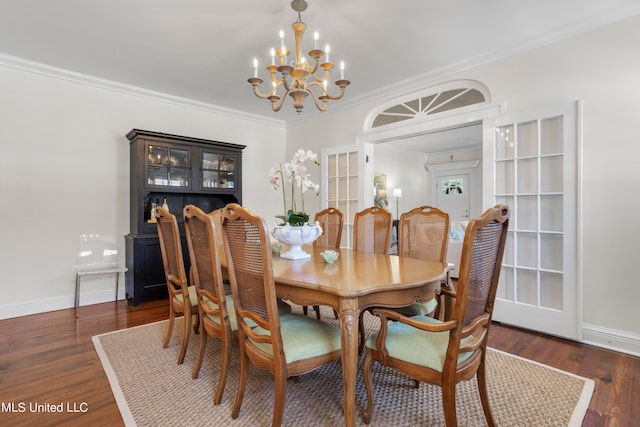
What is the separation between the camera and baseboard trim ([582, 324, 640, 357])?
7.70 feet

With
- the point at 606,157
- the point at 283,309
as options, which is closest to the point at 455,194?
the point at 606,157

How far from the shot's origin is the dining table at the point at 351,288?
1323 mm

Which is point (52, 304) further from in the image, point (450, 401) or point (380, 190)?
point (380, 190)

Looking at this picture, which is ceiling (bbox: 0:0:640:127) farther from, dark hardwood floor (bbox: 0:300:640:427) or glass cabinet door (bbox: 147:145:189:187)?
dark hardwood floor (bbox: 0:300:640:427)

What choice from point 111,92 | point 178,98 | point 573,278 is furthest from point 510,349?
point 111,92

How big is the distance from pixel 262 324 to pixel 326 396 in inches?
29.7

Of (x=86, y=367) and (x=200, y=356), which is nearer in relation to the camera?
(x=200, y=356)

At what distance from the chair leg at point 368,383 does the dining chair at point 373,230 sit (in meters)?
1.13

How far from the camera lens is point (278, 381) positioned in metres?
1.38

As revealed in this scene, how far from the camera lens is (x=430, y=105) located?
3549mm

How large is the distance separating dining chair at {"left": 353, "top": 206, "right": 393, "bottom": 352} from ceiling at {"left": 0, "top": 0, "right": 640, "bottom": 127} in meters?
1.49

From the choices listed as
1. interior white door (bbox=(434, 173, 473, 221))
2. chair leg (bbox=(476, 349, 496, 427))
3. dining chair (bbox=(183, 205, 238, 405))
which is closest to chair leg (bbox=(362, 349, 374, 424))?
chair leg (bbox=(476, 349, 496, 427))

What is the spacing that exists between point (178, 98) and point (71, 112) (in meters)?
1.16

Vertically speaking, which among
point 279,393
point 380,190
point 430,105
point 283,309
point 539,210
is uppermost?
point 430,105
